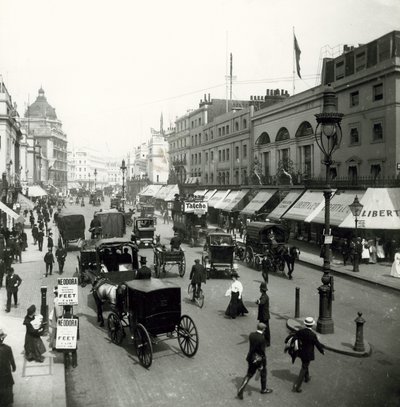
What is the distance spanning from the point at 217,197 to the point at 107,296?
36.2 metres

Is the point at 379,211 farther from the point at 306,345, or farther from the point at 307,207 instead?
the point at 306,345

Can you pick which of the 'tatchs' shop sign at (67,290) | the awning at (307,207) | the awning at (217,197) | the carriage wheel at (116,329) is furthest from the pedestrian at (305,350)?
the awning at (217,197)

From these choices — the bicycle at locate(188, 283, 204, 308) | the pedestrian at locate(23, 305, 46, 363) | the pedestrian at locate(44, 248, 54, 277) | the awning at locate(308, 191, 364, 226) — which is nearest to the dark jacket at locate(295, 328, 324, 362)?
the pedestrian at locate(23, 305, 46, 363)

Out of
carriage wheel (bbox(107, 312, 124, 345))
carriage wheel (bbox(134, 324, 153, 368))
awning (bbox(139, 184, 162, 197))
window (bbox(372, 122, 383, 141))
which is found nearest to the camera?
carriage wheel (bbox(134, 324, 153, 368))

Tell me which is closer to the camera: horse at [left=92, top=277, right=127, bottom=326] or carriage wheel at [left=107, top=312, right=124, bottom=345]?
carriage wheel at [left=107, top=312, right=124, bottom=345]

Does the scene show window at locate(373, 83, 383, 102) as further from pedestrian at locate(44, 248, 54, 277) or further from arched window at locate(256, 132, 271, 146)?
pedestrian at locate(44, 248, 54, 277)

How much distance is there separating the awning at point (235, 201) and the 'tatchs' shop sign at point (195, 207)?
37.6ft

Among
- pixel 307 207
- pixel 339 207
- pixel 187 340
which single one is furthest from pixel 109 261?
pixel 307 207

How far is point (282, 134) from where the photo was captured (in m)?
38.2

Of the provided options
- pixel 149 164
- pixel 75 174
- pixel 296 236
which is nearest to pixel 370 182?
pixel 296 236

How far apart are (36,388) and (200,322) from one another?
568 cm

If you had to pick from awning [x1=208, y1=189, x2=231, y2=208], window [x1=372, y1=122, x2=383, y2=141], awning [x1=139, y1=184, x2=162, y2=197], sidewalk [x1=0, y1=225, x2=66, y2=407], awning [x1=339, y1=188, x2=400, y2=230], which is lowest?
sidewalk [x1=0, y1=225, x2=66, y2=407]

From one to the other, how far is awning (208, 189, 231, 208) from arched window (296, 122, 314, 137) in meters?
13.7

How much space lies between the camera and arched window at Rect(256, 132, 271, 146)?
41031mm
